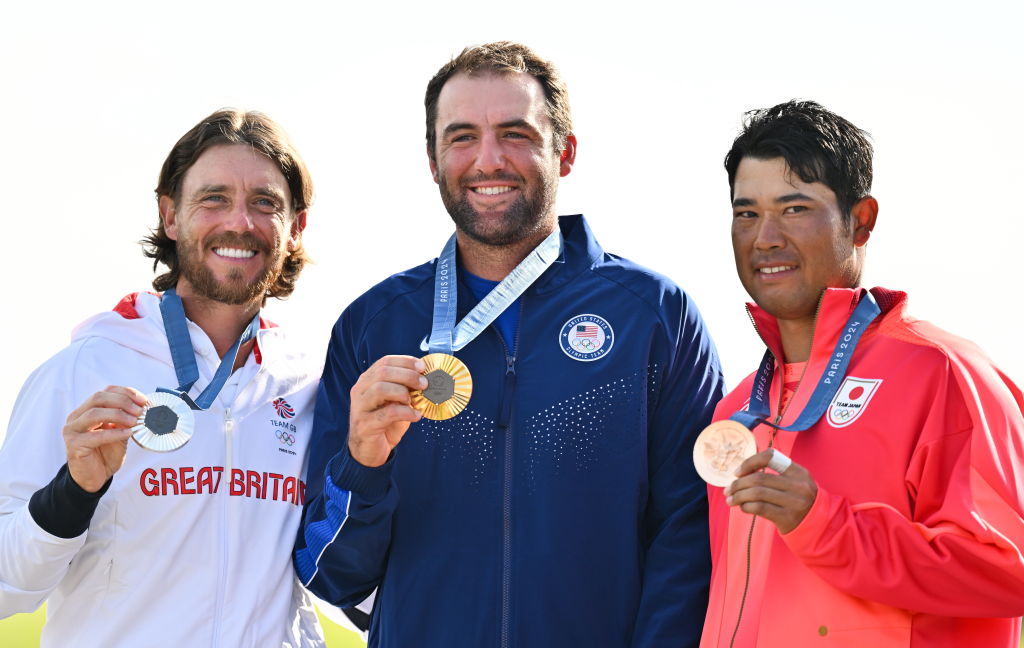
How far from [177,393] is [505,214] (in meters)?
1.54

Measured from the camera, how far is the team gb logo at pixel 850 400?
12.2 ft

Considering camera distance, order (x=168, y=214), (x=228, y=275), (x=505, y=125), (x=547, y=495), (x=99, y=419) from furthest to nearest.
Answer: (x=168, y=214)
(x=228, y=275)
(x=505, y=125)
(x=547, y=495)
(x=99, y=419)

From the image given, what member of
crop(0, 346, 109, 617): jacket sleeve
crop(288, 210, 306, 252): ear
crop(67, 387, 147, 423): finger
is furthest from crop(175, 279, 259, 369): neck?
crop(67, 387, 147, 423): finger

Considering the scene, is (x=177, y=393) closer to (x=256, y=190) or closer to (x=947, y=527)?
(x=256, y=190)

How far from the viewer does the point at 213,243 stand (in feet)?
16.0

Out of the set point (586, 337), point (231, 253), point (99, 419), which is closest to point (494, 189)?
point (586, 337)

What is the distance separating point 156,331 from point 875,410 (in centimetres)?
301

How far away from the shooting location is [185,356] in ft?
15.3

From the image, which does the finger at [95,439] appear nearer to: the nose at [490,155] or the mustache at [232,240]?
the mustache at [232,240]

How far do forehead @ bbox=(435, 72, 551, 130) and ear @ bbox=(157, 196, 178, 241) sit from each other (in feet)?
4.73

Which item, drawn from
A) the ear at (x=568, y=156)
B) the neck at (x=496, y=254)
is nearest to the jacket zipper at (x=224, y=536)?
the neck at (x=496, y=254)

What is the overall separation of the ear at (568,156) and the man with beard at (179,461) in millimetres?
1355

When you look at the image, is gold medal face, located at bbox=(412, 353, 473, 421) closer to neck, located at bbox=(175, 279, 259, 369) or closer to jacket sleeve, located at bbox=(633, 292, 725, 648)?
jacket sleeve, located at bbox=(633, 292, 725, 648)

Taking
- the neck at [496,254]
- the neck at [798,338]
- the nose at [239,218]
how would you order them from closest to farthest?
the neck at [798,338]
the neck at [496,254]
the nose at [239,218]
